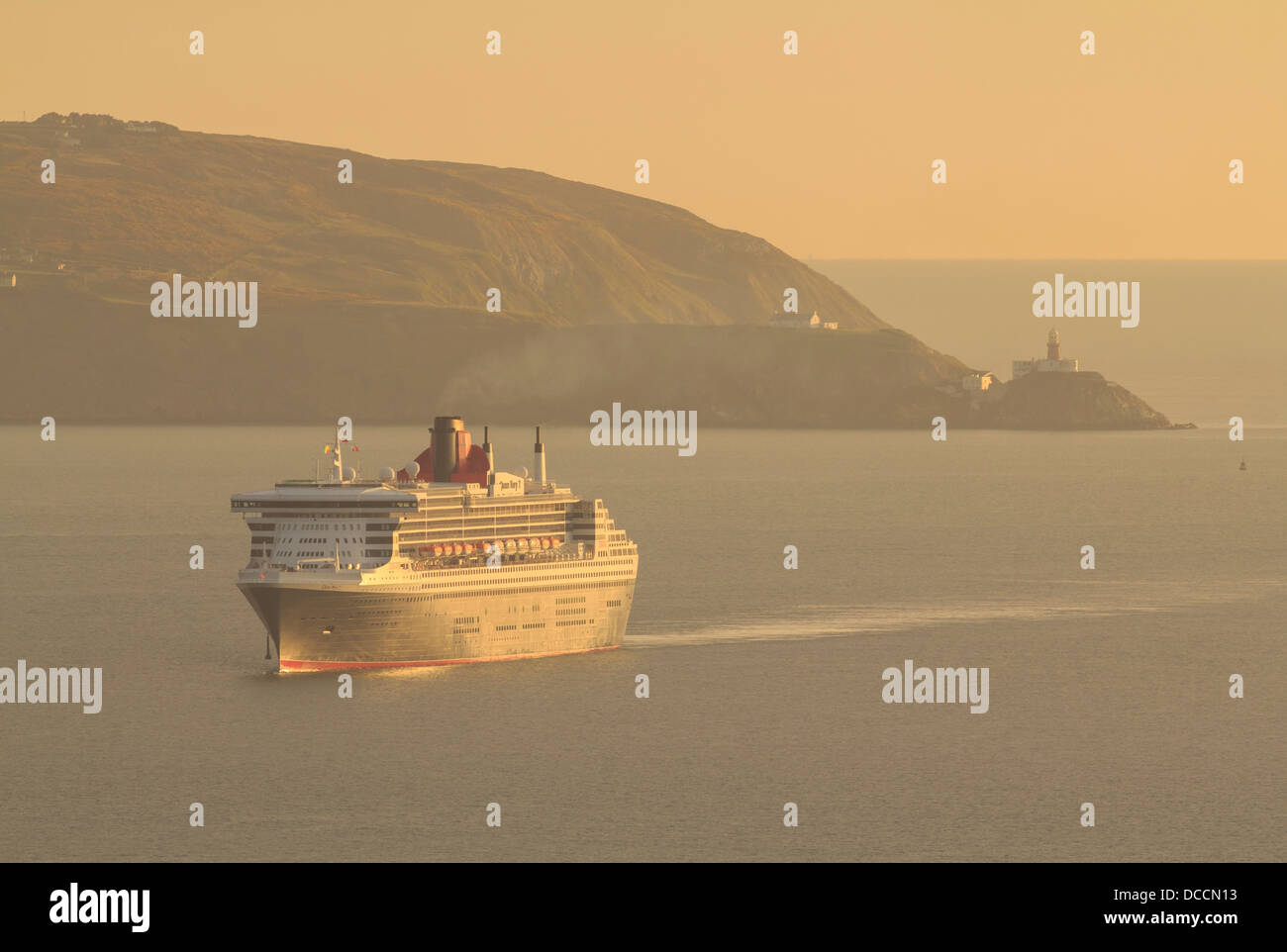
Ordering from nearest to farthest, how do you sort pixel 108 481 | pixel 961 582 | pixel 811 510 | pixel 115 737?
pixel 115 737
pixel 961 582
pixel 811 510
pixel 108 481

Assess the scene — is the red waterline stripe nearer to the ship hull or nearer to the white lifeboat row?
the ship hull

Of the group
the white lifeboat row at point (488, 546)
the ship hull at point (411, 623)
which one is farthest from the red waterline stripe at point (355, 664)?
the white lifeboat row at point (488, 546)

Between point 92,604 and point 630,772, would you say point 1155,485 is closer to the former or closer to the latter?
point 92,604

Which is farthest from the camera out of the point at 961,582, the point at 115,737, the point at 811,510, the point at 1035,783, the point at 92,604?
the point at 811,510

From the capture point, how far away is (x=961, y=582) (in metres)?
117

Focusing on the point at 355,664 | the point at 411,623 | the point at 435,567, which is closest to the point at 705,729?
the point at 411,623

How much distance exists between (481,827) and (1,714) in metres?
23.4

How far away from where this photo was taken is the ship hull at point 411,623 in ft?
258

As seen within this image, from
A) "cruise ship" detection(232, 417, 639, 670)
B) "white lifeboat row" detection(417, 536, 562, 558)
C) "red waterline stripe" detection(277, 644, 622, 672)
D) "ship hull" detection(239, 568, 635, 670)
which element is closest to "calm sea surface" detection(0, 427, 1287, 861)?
"red waterline stripe" detection(277, 644, 622, 672)

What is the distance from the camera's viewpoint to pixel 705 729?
7425 centimetres

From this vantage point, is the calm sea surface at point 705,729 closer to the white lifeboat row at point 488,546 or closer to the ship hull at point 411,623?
the ship hull at point 411,623


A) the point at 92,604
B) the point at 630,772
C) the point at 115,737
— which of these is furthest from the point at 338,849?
the point at 92,604

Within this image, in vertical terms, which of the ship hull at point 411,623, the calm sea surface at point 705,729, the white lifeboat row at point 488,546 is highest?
the white lifeboat row at point 488,546

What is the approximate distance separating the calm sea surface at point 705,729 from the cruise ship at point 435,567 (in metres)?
1.26
